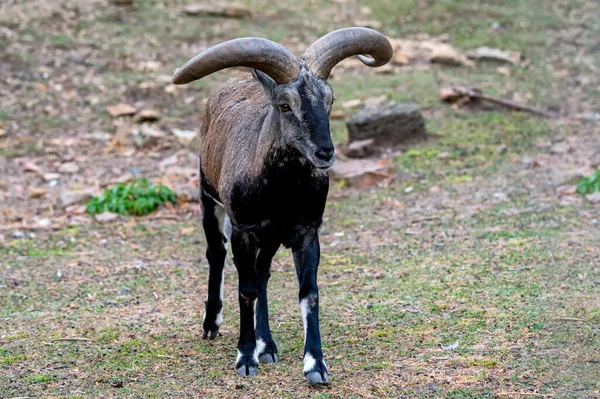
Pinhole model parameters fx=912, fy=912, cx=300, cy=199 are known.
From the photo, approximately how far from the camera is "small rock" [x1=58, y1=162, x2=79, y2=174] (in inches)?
521

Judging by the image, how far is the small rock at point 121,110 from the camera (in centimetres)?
1498

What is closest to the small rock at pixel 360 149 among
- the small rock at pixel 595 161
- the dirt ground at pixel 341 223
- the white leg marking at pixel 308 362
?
the dirt ground at pixel 341 223

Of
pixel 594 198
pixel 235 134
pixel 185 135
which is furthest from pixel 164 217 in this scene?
pixel 594 198

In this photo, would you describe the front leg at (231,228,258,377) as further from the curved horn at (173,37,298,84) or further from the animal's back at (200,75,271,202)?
the curved horn at (173,37,298,84)

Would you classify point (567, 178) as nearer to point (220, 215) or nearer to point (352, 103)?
point (352, 103)

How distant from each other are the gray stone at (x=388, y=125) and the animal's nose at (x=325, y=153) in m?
7.49

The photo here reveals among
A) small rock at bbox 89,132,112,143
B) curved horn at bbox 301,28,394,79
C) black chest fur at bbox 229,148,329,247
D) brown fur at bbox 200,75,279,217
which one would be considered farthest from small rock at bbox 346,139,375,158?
black chest fur at bbox 229,148,329,247

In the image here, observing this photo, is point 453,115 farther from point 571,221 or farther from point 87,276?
point 87,276

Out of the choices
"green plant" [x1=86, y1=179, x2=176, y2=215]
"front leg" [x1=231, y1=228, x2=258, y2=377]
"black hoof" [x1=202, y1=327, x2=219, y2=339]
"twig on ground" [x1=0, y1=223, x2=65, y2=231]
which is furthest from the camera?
"green plant" [x1=86, y1=179, x2=176, y2=215]

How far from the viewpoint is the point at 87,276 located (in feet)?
30.7

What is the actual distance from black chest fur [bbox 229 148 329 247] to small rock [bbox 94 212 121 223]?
5103 millimetres

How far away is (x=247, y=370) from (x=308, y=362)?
53 centimetres

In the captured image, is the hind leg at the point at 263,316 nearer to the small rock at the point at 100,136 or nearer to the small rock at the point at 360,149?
the small rock at the point at 360,149

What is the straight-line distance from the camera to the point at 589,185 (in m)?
11.1
